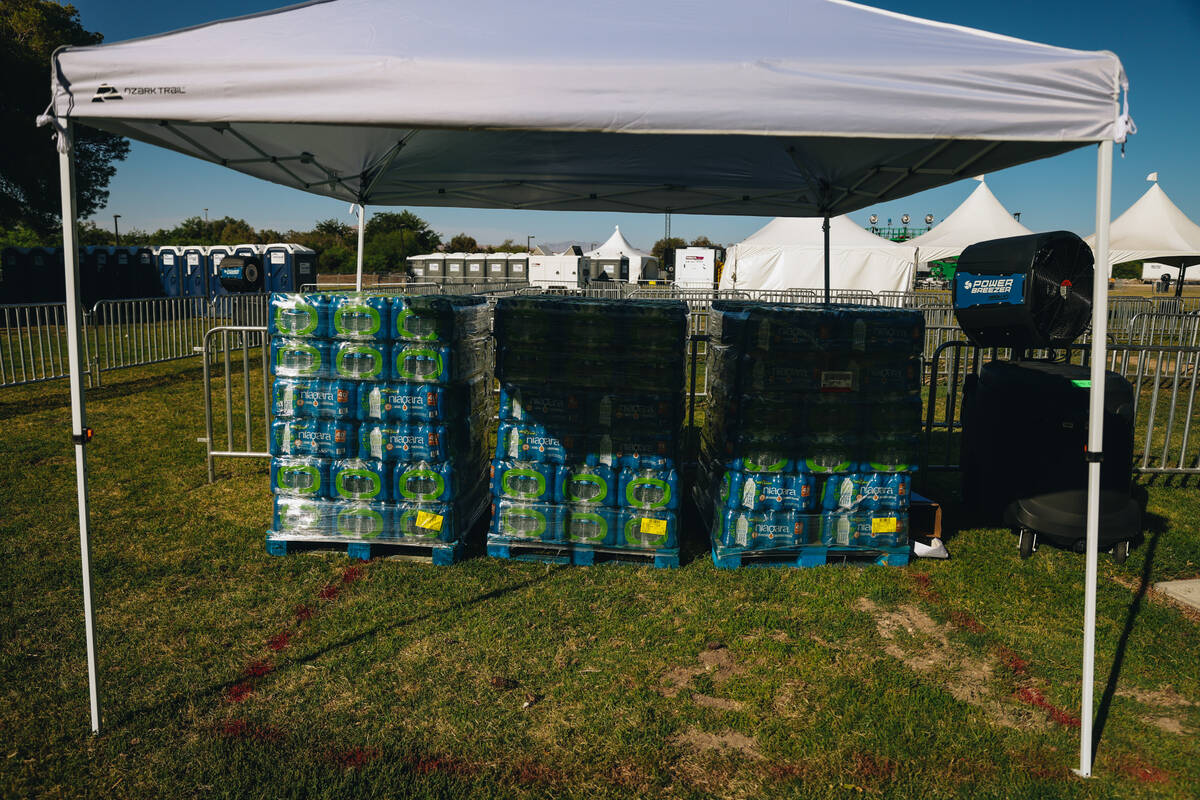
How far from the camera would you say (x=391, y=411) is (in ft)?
17.3

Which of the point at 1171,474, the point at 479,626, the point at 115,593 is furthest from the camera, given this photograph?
the point at 1171,474

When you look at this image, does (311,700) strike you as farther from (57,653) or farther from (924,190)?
(924,190)

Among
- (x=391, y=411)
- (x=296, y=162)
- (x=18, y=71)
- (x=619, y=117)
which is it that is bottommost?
(x=391, y=411)

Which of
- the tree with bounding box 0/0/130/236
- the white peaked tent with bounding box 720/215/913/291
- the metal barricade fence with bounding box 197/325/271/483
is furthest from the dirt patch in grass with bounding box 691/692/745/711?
the tree with bounding box 0/0/130/236

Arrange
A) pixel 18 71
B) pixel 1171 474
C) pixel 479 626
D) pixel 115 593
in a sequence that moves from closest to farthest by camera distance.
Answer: pixel 479 626, pixel 115 593, pixel 1171 474, pixel 18 71

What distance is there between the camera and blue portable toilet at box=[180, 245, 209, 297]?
2749 centimetres

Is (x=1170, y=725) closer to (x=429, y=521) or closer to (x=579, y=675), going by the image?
(x=579, y=675)

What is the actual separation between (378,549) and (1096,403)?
4.68 m

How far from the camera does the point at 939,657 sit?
418 cm

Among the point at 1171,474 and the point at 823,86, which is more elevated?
the point at 823,86

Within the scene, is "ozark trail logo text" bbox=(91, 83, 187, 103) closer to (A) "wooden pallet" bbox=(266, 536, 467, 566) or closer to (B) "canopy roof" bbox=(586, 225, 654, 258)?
(A) "wooden pallet" bbox=(266, 536, 467, 566)

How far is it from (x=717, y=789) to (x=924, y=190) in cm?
545

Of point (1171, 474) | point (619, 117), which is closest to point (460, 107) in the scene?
point (619, 117)

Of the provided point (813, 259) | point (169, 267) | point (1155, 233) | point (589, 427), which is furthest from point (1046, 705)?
point (169, 267)
